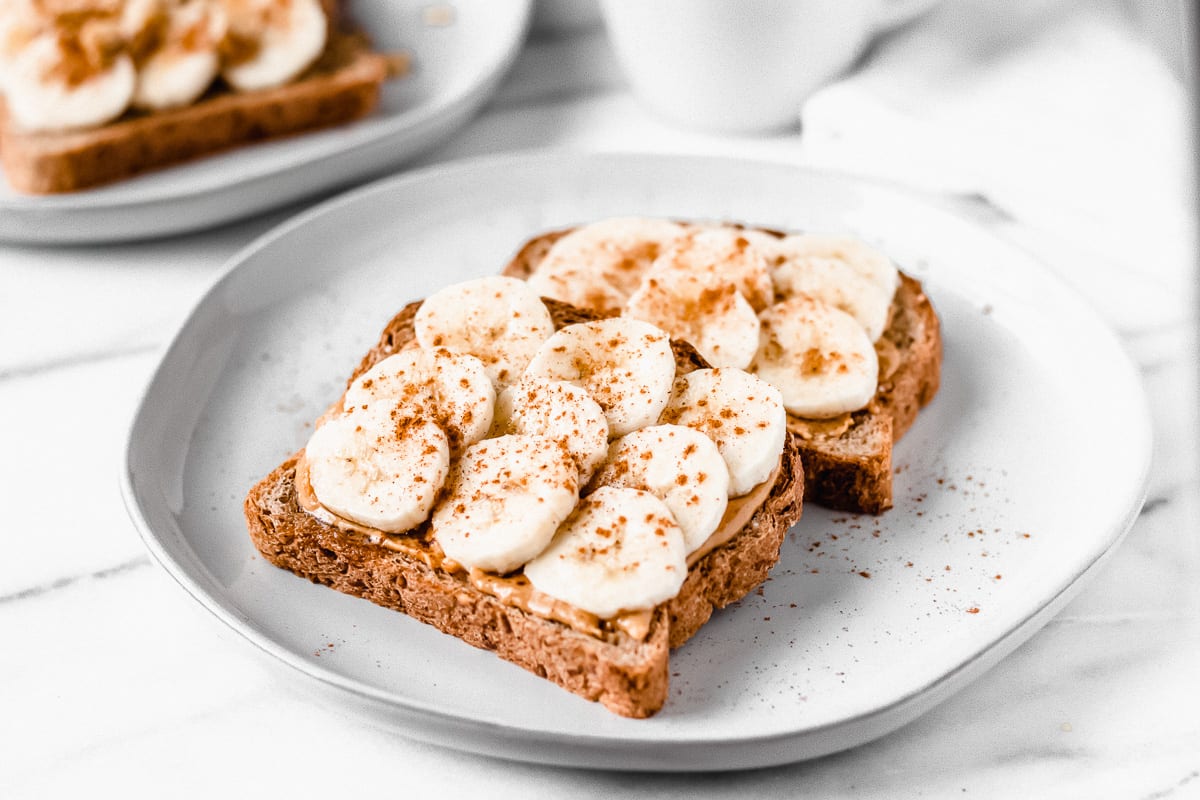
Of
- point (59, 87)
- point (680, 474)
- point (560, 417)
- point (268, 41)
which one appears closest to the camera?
point (680, 474)

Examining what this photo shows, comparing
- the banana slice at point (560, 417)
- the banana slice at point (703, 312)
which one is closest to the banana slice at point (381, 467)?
the banana slice at point (560, 417)

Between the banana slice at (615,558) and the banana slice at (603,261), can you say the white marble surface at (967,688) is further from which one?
the banana slice at (603,261)

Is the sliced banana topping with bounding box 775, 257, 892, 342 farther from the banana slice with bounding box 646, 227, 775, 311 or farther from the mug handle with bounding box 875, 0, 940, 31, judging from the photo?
the mug handle with bounding box 875, 0, 940, 31

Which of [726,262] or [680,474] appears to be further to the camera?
[726,262]

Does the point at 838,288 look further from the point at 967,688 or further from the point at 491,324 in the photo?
the point at 967,688

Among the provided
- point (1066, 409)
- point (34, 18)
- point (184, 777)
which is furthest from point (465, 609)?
point (34, 18)

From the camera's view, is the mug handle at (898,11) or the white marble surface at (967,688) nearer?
the white marble surface at (967,688)

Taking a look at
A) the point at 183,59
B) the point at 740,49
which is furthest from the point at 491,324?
the point at 183,59
